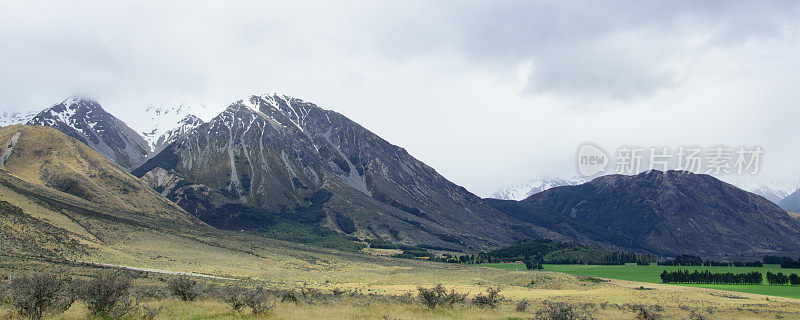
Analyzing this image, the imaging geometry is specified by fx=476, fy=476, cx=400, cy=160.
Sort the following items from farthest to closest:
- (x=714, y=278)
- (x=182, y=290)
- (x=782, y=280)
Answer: (x=714, y=278) → (x=782, y=280) → (x=182, y=290)

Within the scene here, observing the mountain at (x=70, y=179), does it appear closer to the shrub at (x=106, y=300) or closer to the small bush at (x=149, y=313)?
the shrub at (x=106, y=300)

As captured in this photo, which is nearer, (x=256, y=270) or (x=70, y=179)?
(x=256, y=270)

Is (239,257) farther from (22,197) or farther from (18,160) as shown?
(18,160)

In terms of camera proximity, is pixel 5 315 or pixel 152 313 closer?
pixel 5 315

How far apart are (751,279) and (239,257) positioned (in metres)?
131

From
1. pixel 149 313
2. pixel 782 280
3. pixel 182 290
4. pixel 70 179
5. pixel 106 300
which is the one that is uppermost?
pixel 70 179

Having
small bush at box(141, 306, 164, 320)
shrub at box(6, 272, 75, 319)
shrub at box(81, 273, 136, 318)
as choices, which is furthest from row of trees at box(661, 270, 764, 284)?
shrub at box(6, 272, 75, 319)

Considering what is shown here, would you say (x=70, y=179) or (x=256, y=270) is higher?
(x=70, y=179)

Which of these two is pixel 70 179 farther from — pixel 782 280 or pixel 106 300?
pixel 782 280

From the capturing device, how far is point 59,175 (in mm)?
180750

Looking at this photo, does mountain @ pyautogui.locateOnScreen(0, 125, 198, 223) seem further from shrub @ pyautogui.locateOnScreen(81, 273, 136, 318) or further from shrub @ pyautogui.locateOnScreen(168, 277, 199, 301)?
shrub @ pyautogui.locateOnScreen(81, 273, 136, 318)

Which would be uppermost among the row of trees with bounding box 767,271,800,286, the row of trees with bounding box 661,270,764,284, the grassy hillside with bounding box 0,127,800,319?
the row of trees with bounding box 767,271,800,286

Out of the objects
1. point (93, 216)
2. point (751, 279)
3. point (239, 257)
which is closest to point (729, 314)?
point (751, 279)

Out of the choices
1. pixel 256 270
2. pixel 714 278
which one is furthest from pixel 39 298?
pixel 714 278
